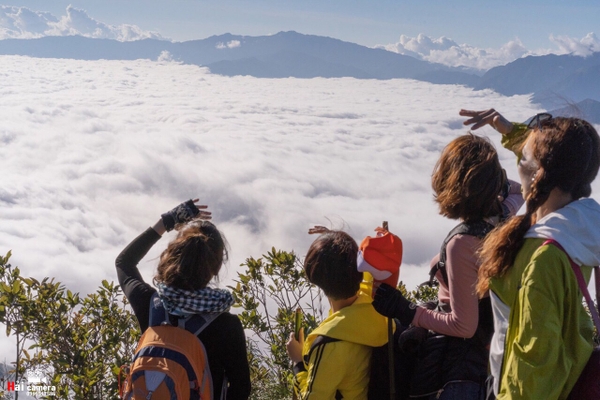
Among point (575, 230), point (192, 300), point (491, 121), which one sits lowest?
point (192, 300)

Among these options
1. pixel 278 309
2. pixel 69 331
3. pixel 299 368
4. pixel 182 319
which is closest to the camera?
pixel 182 319

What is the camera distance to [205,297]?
85.9 inches

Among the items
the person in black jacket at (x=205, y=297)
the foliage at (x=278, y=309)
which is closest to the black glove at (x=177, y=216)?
the person in black jacket at (x=205, y=297)

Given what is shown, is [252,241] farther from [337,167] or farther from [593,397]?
[593,397]

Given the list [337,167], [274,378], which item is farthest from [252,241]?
[274,378]

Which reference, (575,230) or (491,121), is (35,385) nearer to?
(491,121)

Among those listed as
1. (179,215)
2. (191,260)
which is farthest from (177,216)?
(191,260)

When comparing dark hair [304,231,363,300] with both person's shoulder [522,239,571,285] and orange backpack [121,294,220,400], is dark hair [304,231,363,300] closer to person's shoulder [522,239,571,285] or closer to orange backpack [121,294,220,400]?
orange backpack [121,294,220,400]

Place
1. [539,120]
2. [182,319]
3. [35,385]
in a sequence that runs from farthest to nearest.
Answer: [35,385], [182,319], [539,120]

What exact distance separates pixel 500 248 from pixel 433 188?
0.50m

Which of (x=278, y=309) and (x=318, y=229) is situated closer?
(x=318, y=229)

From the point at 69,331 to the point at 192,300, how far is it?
1.90 metres

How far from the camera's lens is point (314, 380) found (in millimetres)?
2129

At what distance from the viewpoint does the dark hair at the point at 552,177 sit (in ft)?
5.69
